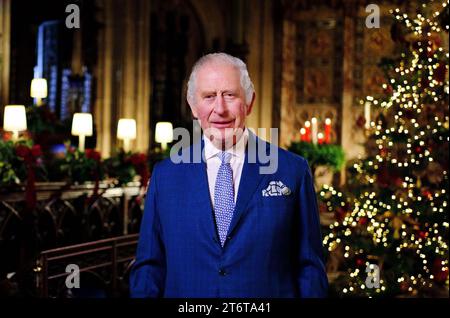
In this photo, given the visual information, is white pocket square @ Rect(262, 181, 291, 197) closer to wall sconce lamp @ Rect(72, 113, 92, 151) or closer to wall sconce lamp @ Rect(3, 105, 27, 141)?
wall sconce lamp @ Rect(3, 105, 27, 141)

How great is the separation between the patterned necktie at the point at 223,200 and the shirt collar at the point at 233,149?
0.05m

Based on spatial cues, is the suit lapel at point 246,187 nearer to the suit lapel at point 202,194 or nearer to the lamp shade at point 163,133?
the suit lapel at point 202,194

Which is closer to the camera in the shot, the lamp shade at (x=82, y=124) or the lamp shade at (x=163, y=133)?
the lamp shade at (x=82, y=124)

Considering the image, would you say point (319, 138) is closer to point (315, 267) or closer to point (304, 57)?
point (304, 57)

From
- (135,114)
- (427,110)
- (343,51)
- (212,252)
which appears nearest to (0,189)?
(427,110)

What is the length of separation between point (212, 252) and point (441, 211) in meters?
4.18

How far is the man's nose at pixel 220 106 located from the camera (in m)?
1.95

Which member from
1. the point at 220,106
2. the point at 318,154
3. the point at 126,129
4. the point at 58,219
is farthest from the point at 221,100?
the point at 318,154

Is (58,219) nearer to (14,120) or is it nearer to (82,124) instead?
(14,120)

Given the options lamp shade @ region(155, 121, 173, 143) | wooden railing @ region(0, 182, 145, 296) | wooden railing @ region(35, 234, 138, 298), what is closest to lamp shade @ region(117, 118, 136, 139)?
lamp shade @ region(155, 121, 173, 143)

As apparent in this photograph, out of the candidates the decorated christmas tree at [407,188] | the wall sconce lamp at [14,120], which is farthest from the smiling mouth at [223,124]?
the wall sconce lamp at [14,120]

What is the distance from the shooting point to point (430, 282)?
19.7ft

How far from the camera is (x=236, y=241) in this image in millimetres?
1963

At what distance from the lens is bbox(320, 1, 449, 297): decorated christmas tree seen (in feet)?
19.2
